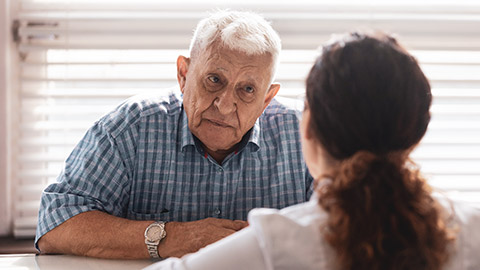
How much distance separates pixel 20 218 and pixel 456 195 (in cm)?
192

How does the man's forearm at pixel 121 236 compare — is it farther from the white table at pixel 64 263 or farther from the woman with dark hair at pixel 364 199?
the woman with dark hair at pixel 364 199

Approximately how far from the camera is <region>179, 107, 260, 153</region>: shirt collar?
71.5 inches

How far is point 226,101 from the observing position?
5.68ft

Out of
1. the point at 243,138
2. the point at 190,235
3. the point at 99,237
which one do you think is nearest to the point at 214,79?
the point at 243,138

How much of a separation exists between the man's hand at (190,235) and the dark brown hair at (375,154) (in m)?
0.65

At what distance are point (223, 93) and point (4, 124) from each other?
1.05 m

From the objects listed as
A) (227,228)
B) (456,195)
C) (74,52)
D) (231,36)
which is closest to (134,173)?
(227,228)

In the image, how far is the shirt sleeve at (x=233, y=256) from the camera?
945 mm

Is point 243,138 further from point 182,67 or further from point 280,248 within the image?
point 280,248

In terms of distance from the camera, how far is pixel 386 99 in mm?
980

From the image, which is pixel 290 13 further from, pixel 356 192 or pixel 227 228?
pixel 356 192

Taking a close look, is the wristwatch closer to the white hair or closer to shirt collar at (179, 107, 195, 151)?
shirt collar at (179, 107, 195, 151)

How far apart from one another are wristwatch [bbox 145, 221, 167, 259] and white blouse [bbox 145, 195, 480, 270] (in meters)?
0.60

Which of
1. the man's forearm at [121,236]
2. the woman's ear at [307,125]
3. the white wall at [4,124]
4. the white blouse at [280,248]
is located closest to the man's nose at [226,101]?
the man's forearm at [121,236]
